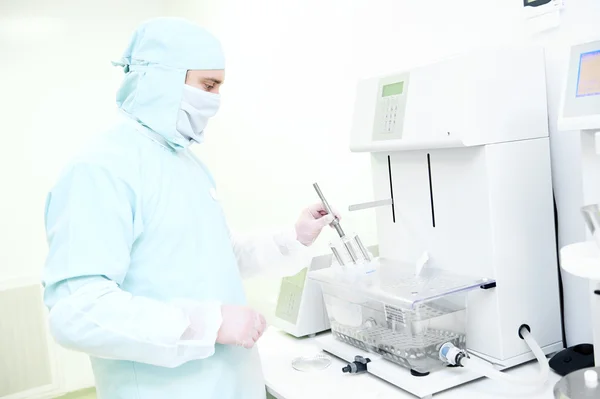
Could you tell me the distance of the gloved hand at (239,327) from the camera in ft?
3.38

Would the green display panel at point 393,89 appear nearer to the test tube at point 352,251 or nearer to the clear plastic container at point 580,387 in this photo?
the test tube at point 352,251

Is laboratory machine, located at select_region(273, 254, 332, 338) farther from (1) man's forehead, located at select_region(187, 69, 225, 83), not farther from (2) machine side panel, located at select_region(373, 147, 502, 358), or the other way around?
(1) man's forehead, located at select_region(187, 69, 225, 83)

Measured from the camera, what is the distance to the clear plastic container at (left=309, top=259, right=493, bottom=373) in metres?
1.23

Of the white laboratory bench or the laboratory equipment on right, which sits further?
the white laboratory bench

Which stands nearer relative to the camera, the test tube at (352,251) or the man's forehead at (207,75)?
the man's forehead at (207,75)

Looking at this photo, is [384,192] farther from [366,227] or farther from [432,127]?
[366,227]

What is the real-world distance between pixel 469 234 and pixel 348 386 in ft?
1.45

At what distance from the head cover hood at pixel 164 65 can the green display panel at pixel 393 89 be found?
0.46 meters

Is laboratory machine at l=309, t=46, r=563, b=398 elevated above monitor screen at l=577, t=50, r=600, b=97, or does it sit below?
below

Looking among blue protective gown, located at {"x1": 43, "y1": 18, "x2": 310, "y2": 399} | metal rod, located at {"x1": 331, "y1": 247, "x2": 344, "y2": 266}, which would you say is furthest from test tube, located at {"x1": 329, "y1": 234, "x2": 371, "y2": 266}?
blue protective gown, located at {"x1": 43, "y1": 18, "x2": 310, "y2": 399}

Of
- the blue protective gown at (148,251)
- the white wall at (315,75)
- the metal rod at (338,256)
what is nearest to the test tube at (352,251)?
the metal rod at (338,256)

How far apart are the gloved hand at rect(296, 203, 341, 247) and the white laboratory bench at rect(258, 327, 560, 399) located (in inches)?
12.5

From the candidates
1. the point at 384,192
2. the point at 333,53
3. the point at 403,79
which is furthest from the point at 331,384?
the point at 333,53

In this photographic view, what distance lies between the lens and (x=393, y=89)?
139 centimetres
